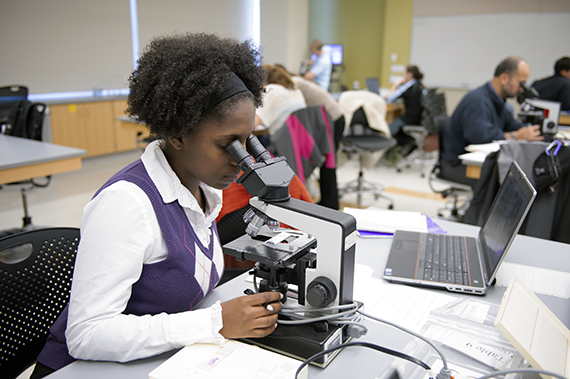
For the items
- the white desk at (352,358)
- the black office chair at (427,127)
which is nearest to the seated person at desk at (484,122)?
the black office chair at (427,127)

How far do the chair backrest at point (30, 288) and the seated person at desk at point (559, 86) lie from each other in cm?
497

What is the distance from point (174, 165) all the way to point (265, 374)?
48cm

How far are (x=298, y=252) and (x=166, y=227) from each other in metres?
0.27

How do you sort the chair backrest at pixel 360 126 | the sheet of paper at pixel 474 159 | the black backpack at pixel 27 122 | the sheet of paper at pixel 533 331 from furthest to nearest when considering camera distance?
the chair backrest at pixel 360 126, the black backpack at pixel 27 122, the sheet of paper at pixel 474 159, the sheet of paper at pixel 533 331

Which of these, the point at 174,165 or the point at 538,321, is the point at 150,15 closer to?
the point at 174,165

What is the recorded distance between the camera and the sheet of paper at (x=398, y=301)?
0.97 meters

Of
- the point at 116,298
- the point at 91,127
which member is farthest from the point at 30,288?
the point at 91,127

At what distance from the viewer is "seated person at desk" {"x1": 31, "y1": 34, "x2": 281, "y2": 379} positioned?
80 cm

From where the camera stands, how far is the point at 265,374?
0.73 meters

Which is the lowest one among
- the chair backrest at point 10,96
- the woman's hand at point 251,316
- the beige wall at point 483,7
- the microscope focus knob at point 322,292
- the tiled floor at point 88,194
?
the tiled floor at point 88,194

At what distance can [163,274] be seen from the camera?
89 cm

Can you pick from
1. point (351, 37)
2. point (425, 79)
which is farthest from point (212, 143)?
point (351, 37)

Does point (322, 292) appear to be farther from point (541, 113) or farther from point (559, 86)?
point (559, 86)

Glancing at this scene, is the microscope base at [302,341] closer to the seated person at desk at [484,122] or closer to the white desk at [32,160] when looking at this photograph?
the white desk at [32,160]
